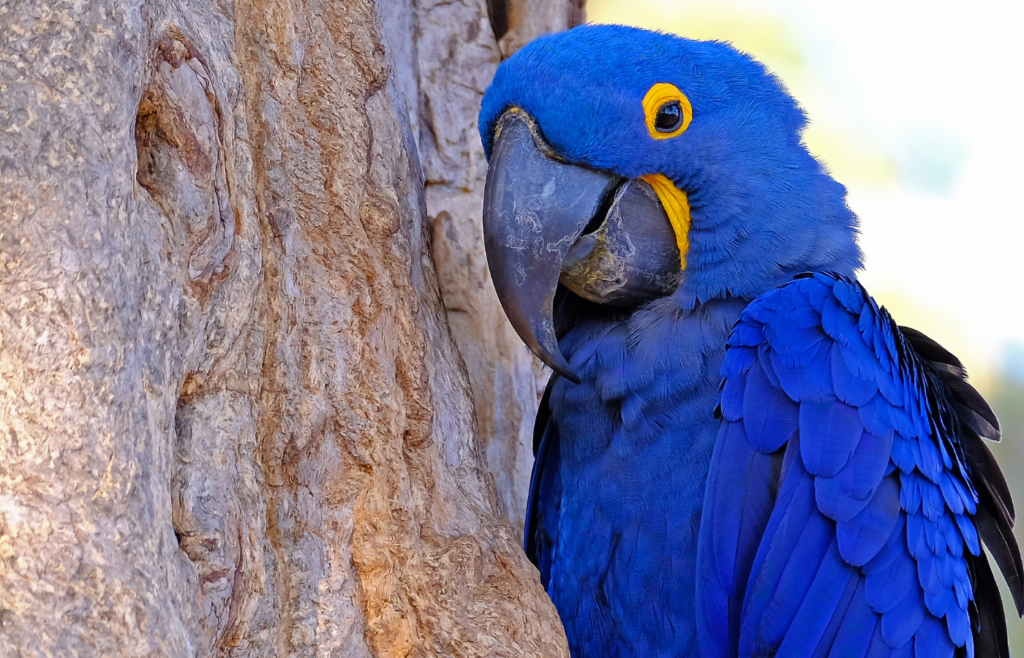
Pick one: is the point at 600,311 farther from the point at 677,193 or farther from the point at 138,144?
the point at 138,144

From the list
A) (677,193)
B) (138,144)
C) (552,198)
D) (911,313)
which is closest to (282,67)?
(138,144)

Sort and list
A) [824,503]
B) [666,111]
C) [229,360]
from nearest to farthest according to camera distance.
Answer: [229,360], [824,503], [666,111]

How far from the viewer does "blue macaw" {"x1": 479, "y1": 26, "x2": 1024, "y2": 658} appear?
1565mm

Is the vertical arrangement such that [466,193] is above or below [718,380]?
above

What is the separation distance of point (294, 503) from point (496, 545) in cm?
40

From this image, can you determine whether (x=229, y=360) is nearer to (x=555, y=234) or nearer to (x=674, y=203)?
(x=555, y=234)

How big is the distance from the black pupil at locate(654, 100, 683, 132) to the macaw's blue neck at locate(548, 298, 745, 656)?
347 mm

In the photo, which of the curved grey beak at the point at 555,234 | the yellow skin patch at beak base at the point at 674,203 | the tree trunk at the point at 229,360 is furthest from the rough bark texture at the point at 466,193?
the yellow skin patch at beak base at the point at 674,203

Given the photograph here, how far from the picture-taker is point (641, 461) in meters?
1.74

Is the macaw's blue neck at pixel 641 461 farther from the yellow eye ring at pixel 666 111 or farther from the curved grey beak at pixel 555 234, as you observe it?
the yellow eye ring at pixel 666 111

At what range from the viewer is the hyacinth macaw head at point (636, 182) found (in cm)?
163

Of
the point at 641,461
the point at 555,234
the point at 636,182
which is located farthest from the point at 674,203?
the point at 641,461

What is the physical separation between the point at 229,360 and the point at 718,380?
3.03 feet

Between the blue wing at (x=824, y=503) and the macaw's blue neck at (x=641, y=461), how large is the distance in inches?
3.3
